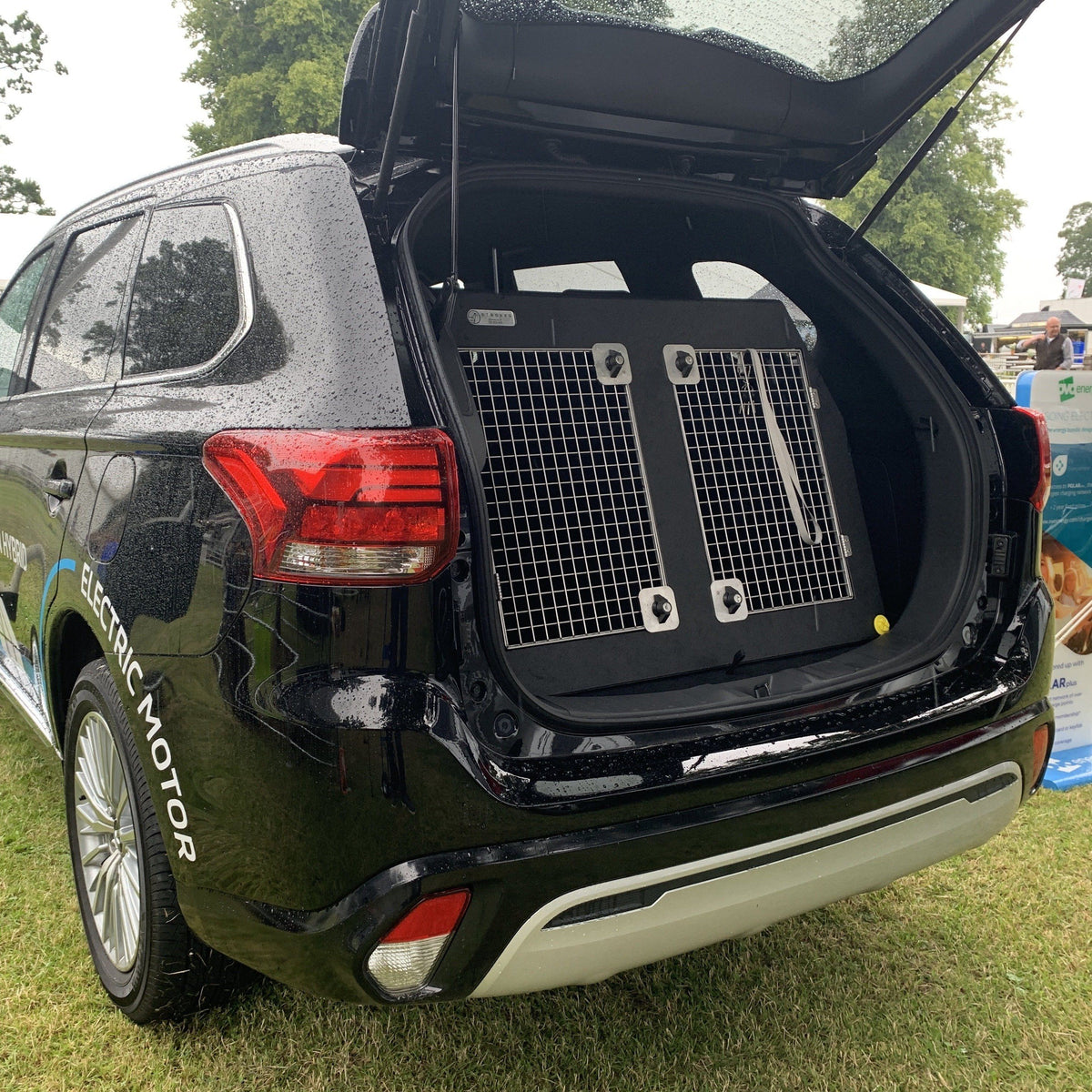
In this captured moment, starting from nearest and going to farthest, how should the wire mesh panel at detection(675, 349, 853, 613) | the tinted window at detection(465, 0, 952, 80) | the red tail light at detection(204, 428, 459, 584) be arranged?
1. the red tail light at detection(204, 428, 459, 584)
2. the tinted window at detection(465, 0, 952, 80)
3. the wire mesh panel at detection(675, 349, 853, 613)

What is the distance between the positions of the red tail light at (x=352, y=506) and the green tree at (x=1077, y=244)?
98731 millimetres

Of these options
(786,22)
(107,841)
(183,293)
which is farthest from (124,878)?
(786,22)

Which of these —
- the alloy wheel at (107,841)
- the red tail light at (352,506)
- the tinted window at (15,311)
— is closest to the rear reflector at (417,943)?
the red tail light at (352,506)

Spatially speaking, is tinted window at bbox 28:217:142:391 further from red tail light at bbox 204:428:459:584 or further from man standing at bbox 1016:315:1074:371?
man standing at bbox 1016:315:1074:371

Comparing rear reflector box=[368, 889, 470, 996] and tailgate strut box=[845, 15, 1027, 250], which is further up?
tailgate strut box=[845, 15, 1027, 250]

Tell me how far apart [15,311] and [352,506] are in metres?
2.31

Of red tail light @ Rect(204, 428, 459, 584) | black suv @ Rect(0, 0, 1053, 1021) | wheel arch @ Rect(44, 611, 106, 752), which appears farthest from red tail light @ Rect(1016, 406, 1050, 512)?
wheel arch @ Rect(44, 611, 106, 752)

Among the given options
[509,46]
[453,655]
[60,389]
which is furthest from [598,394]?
[60,389]

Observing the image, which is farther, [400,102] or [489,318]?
[489,318]

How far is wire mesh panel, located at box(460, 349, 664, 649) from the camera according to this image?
191 centimetres

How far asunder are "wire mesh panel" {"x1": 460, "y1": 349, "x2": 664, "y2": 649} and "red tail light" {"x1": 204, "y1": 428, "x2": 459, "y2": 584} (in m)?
0.41

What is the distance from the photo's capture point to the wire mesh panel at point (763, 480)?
2.20 meters

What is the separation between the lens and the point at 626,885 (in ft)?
4.90

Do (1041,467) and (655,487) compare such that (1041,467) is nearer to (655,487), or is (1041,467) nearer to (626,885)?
(655,487)
